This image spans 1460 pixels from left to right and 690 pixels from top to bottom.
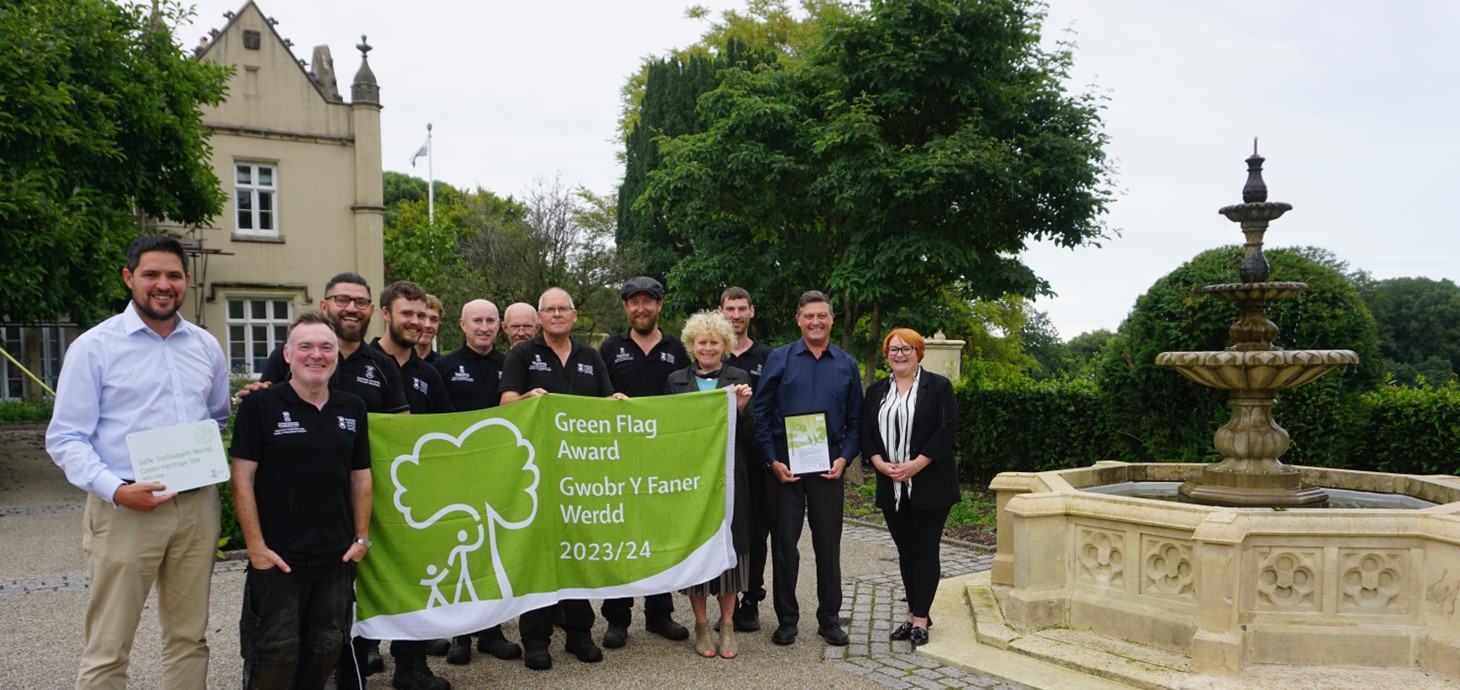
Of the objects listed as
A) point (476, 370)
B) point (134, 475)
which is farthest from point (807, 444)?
point (134, 475)

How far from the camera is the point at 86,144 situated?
12.7 meters

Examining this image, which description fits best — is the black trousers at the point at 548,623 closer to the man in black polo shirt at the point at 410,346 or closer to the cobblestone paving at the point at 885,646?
the man in black polo shirt at the point at 410,346

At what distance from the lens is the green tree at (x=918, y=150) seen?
527 inches

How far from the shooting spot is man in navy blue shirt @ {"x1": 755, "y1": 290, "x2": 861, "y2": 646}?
5977 millimetres

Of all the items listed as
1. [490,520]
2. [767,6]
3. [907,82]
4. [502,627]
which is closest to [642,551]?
[490,520]

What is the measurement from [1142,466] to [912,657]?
3.50 meters

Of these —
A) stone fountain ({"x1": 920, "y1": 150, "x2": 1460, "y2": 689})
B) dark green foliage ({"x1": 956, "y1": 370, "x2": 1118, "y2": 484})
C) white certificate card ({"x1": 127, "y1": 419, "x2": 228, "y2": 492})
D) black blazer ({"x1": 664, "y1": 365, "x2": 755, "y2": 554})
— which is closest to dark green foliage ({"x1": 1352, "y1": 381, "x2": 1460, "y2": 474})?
stone fountain ({"x1": 920, "y1": 150, "x2": 1460, "y2": 689})

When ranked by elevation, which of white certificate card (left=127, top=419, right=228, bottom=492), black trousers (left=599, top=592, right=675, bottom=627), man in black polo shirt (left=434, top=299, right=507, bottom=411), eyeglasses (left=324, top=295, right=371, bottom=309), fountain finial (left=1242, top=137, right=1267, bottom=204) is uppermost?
fountain finial (left=1242, top=137, right=1267, bottom=204)

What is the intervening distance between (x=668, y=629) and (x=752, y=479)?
112 centimetres

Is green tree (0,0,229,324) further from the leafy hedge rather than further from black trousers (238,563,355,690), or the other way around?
the leafy hedge

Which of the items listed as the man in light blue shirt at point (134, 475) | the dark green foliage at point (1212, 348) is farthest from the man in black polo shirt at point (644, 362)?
the dark green foliage at point (1212, 348)

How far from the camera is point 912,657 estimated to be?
5812 millimetres

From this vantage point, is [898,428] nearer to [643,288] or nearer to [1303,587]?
[643,288]

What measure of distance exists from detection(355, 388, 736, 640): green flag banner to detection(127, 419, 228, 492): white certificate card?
3.11 feet
